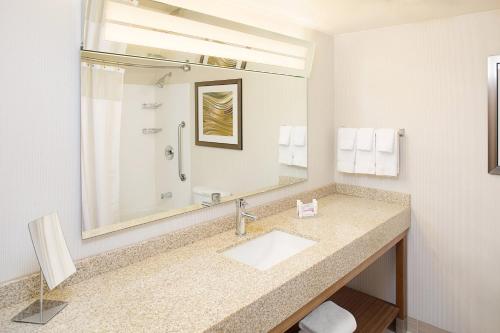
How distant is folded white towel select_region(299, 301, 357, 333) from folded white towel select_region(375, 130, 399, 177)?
0.98m

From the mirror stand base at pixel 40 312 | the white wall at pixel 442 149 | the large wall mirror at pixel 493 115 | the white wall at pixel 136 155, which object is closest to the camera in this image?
the mirror stand base at pixel 40 312

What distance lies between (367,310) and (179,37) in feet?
6.71

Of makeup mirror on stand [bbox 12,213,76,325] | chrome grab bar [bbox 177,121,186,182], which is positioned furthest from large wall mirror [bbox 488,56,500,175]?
makeup mirror on stand [bbox 12,213,76,325]

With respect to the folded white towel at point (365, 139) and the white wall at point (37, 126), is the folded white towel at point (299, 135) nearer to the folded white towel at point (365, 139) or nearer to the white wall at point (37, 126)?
the folded white towel at point (365, 139)

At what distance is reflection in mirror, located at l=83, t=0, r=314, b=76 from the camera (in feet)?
4.34

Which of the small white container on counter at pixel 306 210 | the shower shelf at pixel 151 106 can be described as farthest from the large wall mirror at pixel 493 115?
the shower shelf at pixel 151 106

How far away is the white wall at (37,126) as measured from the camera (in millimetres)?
1175

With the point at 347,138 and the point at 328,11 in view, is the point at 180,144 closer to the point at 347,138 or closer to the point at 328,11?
the point at 328,11

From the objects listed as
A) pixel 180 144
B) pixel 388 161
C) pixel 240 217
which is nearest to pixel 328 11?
pixel 388 161

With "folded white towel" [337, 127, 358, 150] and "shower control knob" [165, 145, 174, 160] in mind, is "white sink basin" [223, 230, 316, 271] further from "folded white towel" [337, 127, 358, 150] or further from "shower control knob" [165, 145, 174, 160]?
"folded white towel" [337, 127, 358, 150]

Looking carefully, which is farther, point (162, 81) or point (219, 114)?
point (219, 114)

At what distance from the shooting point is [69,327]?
1.06 m

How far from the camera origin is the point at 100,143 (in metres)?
1.43

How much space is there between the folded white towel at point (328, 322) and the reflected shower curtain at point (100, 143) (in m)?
1.07
